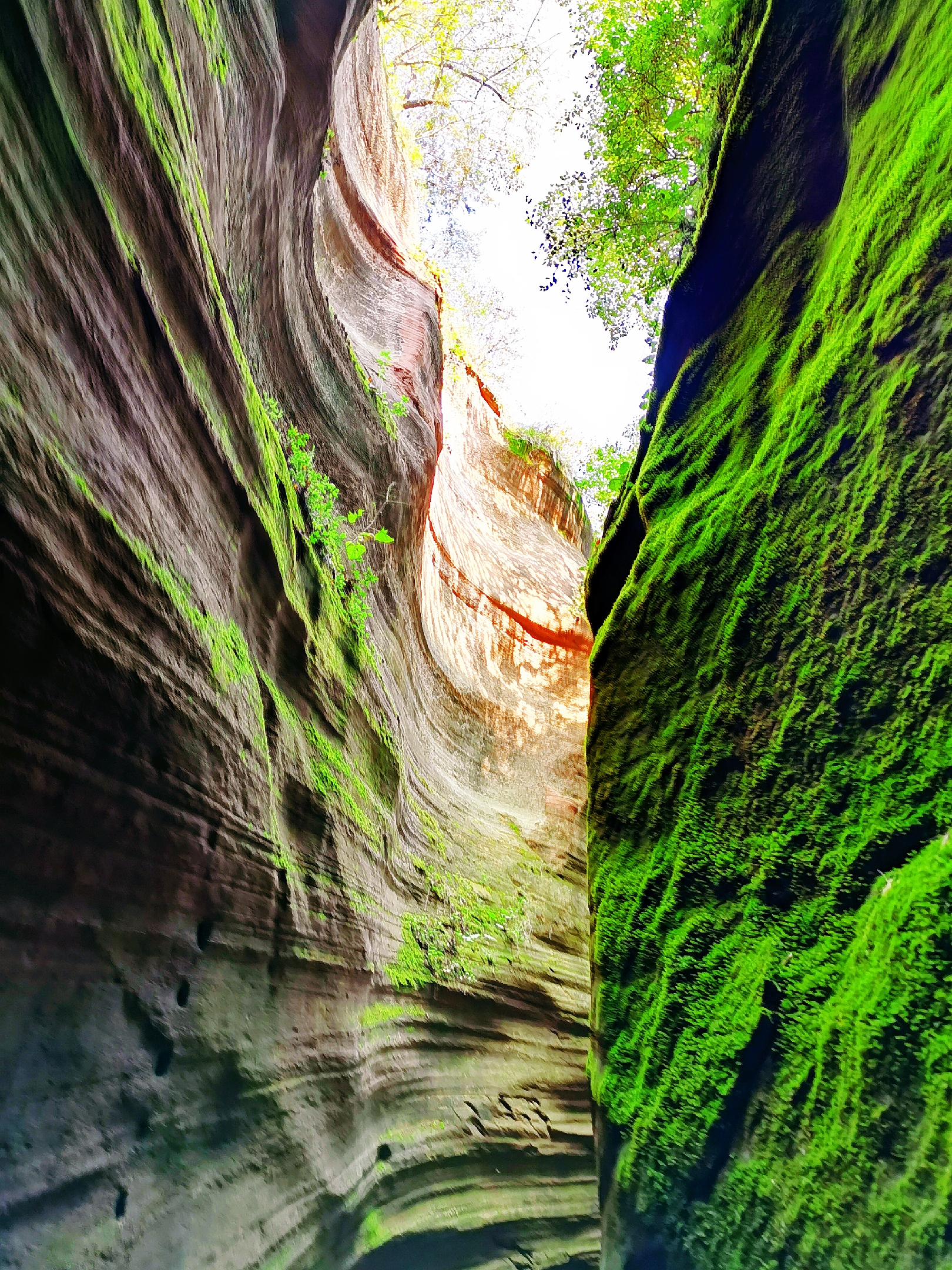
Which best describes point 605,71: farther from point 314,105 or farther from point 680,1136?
point 680,1136

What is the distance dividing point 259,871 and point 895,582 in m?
3.03

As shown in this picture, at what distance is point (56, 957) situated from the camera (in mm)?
2340

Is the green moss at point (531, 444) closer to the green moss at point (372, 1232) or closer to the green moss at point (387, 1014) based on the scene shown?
the green moss at point (387, 1014)

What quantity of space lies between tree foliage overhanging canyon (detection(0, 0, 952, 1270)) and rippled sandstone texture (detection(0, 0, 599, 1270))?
0.02m

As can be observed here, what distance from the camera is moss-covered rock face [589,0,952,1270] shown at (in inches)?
112

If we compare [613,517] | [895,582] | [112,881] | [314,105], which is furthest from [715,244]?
[112,881]

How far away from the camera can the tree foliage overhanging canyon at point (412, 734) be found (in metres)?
2.38

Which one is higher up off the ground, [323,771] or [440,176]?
[440,176]

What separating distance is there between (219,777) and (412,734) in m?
3.68

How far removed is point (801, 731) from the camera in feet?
12.1

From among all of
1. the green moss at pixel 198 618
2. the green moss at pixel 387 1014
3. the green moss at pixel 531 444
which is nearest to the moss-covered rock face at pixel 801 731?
the green moss at pixel 387 1014

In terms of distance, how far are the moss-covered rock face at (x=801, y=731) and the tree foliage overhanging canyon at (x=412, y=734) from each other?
0.9 inches

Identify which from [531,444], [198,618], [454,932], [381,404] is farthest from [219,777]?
[531,444]

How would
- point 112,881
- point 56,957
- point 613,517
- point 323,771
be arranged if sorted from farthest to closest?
point 613,517
point 323,771
point 112,881
point 56,957
